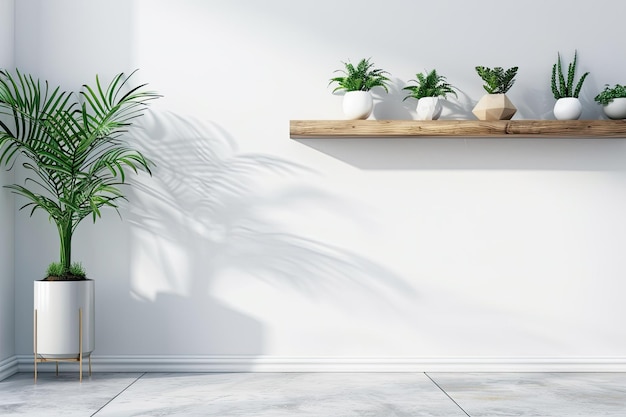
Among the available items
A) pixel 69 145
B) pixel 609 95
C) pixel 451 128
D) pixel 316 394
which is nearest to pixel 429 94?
pixel 451 128

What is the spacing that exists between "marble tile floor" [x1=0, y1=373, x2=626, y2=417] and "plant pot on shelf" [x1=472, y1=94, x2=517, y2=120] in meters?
1.18

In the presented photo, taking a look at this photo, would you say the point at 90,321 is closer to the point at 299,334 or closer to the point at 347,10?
the point at 299,334

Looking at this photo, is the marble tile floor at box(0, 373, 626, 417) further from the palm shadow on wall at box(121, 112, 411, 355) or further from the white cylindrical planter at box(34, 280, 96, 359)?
the palm shadow on wall at box(121, 112, 411, 355)

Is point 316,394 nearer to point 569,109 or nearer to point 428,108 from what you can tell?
point 428,108

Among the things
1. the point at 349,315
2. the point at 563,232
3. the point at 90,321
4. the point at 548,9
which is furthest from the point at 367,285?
the point at 548,9

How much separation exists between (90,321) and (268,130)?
46.1 inches

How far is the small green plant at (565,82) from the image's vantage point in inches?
124

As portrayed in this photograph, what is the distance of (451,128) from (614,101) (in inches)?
30.5

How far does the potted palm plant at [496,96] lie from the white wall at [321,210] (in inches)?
4.6

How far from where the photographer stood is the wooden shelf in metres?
3.05

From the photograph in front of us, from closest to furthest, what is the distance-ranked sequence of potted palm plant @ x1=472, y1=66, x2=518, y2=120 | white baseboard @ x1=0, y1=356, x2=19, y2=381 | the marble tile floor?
1. the marble tile floor
2. white baseboard @ x1=0, y1=356, x2=19, y2=381
3. potted palm plant @ x1=472, y1=66, x2=518, y2=120

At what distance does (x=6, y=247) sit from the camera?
3.10 meters

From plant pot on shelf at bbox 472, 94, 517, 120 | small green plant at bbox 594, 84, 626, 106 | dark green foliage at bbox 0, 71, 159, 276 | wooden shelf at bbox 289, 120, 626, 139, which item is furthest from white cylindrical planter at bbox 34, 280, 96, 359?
small green plant at bbox 594, 84, 626, 106

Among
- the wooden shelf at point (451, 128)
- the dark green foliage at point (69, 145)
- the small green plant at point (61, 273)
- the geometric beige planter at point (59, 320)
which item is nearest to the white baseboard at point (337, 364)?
the geometric beige planter at point (59, 320)
